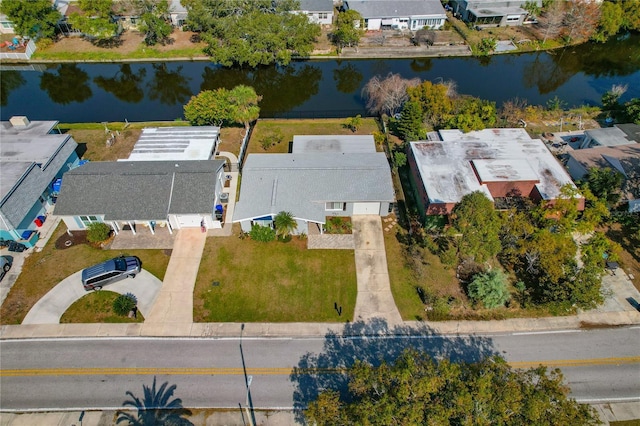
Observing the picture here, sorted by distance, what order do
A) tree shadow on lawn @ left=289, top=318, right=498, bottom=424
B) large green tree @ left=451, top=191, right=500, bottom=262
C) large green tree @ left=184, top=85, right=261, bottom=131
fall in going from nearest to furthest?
tree shadow on lawn @ left=289, top=318, right=498, bottom=424 < large green tree @ left=451, top=191, right=500, bottom=262 < large green tree @ left=184, top=85, right=261, bottom=131

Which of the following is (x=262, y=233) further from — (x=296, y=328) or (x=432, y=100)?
(x=432, y=100)

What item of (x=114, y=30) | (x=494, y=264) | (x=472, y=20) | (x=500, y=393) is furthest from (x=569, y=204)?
(x=114, y=30)

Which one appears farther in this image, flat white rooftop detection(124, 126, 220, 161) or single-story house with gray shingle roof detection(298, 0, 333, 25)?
single-story house with gray shingle roof detection(298, 0, 333, 25)

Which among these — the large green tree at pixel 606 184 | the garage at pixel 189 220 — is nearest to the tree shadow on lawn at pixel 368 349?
the garage at pixel 189 220

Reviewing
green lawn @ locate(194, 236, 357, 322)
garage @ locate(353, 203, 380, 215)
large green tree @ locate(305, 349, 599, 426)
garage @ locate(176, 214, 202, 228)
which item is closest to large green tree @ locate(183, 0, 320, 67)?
garage @ locate(176, 214, 202, 228)

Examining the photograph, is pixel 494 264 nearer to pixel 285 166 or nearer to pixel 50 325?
pixel 285 166

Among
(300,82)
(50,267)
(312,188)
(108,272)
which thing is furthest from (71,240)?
(300,82)

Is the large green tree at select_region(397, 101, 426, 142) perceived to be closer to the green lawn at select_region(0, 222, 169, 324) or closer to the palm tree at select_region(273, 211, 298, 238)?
the palm tree at select_region(273, 211, 298, 238)

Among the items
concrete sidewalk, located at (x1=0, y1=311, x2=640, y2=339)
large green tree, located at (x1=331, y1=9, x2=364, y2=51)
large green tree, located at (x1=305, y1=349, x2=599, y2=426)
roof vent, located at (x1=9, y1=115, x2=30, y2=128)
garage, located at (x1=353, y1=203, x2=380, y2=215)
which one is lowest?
large green tree, located at (x1=305, y1=349, x2=599, y2=426)
